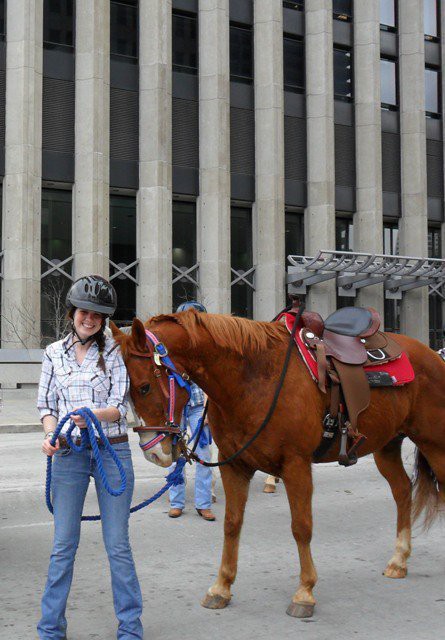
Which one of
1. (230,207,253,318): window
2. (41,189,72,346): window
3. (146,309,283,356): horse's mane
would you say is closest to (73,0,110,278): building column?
(41,189,72,346): window

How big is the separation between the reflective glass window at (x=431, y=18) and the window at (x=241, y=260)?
1370 centimetres

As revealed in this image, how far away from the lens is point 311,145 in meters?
32.1

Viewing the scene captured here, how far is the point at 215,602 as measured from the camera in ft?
16.5

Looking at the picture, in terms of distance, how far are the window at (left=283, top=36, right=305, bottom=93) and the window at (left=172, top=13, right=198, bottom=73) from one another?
167 inches

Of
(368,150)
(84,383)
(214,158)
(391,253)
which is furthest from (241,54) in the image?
(84,383)

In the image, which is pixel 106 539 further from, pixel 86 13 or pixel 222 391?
pixel 86 13

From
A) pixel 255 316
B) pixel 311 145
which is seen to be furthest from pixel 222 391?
pixel 311 145

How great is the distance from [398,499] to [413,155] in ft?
99.8

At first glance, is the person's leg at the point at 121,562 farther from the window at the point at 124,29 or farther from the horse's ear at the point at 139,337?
the window at the point at 124,29

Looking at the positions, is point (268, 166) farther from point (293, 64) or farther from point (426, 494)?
point (426, 494)

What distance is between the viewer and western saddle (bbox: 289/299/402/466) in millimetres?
5230

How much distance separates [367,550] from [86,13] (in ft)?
86.7

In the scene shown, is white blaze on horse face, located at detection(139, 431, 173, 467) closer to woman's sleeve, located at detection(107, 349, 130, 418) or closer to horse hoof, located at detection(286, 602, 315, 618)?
woman's sleeve, located at detection(107, 349, 130, 418)

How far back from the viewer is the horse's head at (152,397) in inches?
167
